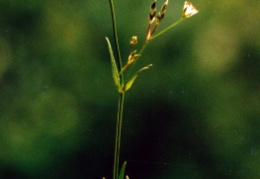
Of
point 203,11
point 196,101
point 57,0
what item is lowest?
point 196,101

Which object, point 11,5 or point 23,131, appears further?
point 11,5

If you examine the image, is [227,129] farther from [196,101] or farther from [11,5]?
[11,5]

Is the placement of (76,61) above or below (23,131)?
above

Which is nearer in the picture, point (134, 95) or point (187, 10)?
point (187, 10)

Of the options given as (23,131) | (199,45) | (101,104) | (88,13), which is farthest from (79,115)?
(199,45)

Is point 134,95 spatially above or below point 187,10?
below

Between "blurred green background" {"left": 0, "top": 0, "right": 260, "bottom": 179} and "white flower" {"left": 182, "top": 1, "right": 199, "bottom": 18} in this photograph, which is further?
"blurred green background" {"left": 0, "top": 0, "right": 260, "bottom": 179}

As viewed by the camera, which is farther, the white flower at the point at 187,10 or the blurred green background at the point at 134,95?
the blurred green background at the point at 134,95
